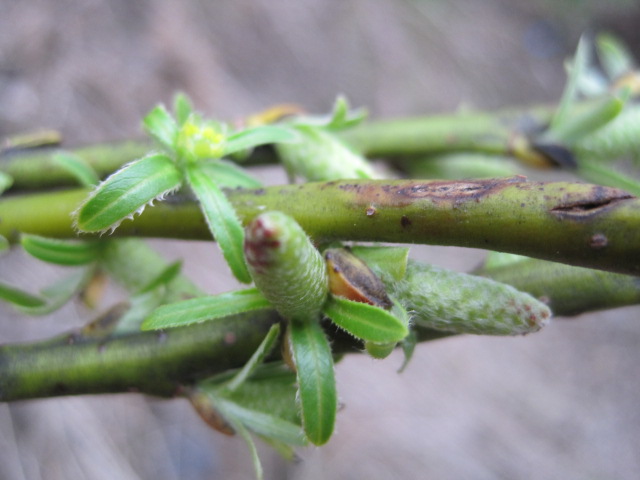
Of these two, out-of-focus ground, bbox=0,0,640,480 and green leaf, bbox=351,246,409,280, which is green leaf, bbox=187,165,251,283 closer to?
green leaf, bbox=351,246,409,280

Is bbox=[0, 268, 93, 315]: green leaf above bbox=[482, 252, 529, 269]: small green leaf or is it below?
below

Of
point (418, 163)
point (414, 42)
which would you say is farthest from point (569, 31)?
point (418, 163)

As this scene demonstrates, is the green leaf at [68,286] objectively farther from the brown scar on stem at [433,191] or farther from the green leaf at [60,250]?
the brown scar on stem at [433,191]

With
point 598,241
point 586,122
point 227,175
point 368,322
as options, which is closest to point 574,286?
point 598,241

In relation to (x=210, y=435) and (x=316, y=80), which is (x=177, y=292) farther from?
(x=316, y=80)

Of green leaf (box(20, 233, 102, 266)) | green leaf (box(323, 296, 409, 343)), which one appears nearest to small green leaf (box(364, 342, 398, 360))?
green leaf (box(323, 296, 409, 343))

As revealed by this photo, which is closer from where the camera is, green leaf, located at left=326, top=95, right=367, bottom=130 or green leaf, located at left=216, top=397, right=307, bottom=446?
green leaf, located at left=216, top=397, right=307, bottom=446

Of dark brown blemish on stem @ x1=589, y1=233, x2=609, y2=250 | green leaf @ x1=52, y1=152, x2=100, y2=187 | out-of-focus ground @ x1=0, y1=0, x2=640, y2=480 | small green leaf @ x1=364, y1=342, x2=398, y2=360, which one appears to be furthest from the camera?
out-of-focus ground @ x1=0, y1=0, x2=640, y2=480
